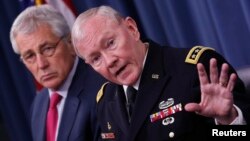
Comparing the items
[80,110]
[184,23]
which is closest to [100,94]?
[80,110]

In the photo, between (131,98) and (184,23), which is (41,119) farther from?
(184,23)

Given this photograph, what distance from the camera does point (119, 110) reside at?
1.60 meters

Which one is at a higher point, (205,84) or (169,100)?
(205,84)

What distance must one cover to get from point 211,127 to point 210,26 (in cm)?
114

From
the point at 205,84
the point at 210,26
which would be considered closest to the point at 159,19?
the point at 210,26

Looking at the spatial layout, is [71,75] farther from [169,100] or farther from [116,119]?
[169,100]

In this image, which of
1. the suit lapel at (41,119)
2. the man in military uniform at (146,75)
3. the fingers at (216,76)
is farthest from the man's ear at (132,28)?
the suit lapel at (41,119)

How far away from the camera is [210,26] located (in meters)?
2.31

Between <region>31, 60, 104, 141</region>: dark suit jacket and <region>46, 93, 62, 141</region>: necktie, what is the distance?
45 mm

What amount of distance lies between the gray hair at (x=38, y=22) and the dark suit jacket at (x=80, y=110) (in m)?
0.18

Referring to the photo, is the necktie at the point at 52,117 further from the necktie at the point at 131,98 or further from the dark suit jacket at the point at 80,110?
the necktie at the point at 131,98

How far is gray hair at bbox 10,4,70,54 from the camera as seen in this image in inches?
74.7

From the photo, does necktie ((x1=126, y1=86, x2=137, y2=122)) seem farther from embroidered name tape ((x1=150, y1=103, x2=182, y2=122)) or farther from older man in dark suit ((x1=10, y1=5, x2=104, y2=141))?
older man in dark suit ((x1=10, y1=5, x2=104, y2=141))

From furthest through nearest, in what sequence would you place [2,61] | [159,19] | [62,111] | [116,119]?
[2,61]
[159,19]
[62,111]
[116,119]
